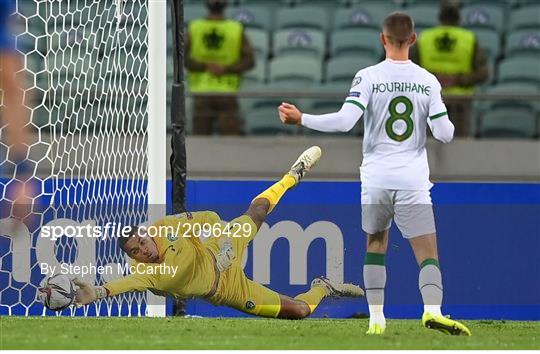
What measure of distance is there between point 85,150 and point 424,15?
179 inches

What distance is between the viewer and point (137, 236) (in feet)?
26.7

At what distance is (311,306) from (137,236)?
1.13m

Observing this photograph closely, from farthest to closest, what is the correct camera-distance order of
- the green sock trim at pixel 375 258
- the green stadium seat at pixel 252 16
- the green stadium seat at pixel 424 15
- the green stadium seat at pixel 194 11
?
the green stadium seat at pixel 252 16
the green stadium seat at pixel 424 15
the green stadium seat at pixel 194 11
the green sock trim at pixel 375 258

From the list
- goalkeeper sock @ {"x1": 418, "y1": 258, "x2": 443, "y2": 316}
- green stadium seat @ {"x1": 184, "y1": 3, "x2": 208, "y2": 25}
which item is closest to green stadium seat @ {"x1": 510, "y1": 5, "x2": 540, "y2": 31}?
green stadium seat @ {"x1": 184, "y1": 3, "x2": 208, "y2": 25}

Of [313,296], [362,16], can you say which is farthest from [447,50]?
[313,296]

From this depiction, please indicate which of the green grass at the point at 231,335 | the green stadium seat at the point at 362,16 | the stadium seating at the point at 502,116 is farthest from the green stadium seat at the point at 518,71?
the green grass at the point at 231,335

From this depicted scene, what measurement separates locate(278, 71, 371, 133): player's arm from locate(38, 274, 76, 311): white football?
5.22 feet

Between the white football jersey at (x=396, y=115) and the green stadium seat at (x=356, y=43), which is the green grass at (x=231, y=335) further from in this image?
the green stadium seat at (x=356, y=43)

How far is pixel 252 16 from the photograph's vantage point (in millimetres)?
12656

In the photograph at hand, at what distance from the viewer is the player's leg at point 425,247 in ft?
23.4

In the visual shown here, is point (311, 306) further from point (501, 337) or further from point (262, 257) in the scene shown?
point (501, 337)

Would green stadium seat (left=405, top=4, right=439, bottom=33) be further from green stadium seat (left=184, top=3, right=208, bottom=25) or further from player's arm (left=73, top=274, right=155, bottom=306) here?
player's arm (left=73, top=274, right=155, bottom=306)


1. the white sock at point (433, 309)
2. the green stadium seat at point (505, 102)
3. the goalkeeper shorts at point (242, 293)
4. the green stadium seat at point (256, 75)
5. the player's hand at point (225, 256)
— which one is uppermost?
the green stadium seat at point (256, 75)

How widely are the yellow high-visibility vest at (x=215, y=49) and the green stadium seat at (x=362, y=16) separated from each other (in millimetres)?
1127
